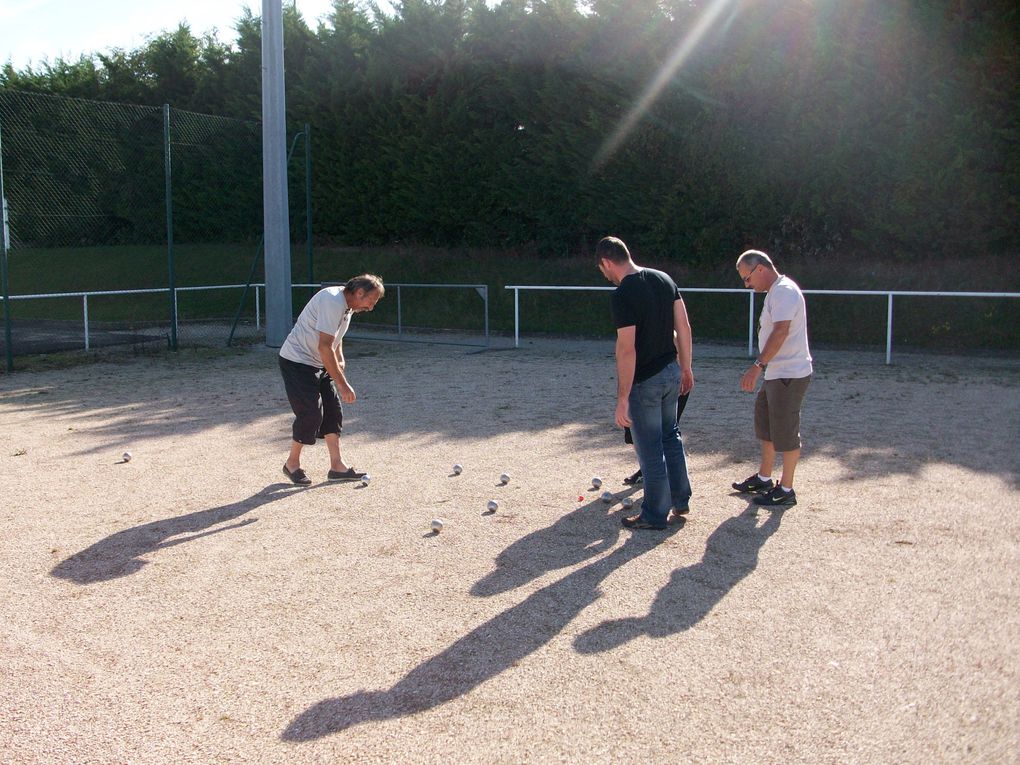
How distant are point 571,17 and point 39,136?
10.8 meters

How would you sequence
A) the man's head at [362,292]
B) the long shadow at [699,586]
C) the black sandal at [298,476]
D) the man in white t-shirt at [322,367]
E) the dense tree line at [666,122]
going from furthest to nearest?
the dense tree line at [666,122] < the black sandal at [298,476] < the man in white t-shirt at [322,367] < the man's head at [362,292] < the long shadow at [699,586]

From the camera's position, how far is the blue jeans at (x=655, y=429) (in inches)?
223

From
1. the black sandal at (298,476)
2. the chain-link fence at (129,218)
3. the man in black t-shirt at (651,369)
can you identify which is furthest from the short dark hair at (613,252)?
the chain-link fence at (129,218)

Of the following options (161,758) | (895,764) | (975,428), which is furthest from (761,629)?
(975,428)

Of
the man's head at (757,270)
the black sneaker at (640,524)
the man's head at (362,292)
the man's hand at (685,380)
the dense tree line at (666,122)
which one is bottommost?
the black sneaker at (640,524)

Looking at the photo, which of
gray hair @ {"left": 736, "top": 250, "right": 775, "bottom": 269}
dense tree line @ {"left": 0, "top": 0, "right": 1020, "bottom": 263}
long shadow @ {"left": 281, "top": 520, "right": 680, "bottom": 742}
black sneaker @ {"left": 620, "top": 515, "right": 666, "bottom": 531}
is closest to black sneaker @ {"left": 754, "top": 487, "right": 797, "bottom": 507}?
black sneaker @ {"left": 620, "top": 515, "right": 666, "bottom": 531}

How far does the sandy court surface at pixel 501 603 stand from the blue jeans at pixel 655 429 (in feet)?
0.63

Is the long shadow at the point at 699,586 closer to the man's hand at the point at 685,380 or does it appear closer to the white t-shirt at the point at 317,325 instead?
the man's hand at the point at 685,380

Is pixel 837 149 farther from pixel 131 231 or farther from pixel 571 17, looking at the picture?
pixel 131 231

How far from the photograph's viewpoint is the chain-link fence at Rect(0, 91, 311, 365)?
17.0m

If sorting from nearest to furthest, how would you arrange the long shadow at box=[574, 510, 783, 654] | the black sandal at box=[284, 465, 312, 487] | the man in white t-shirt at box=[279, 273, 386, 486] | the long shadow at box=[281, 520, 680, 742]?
1. the long shadow at box=[281, 520, 680, 742]
2. the long shadow at box=[574, 510, 783, 654]
3. the man in white t-shirt at box=[279, 273, 386, 486]
4. the black sandal at box=[284, 465, 312, 487]

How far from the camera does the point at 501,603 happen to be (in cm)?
462

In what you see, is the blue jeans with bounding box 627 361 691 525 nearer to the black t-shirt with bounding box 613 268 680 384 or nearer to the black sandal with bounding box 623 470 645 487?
the black t-shirt with bounding box 613 268 680 384

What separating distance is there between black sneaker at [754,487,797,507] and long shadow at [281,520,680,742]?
160cm
